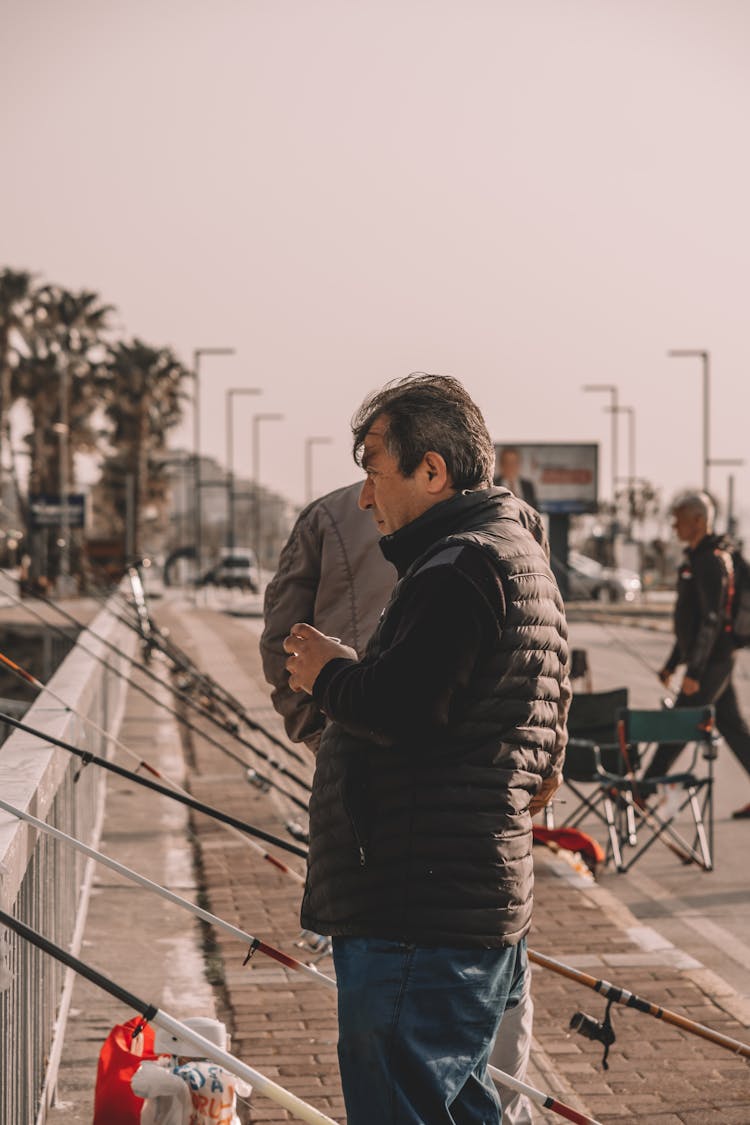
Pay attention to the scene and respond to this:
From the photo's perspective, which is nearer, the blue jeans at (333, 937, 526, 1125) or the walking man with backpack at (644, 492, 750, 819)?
the blue jeans at (333, 937, 526, 1125)

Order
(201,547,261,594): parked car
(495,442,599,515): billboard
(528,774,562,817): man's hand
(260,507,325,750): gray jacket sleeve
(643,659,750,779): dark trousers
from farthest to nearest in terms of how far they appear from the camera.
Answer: (201,547,261,594): parked car → (495,442,599,515): billboard → (643,659,750,779): dark trousers → (260,507,325,750): gray jacket sleeve → (528,774,562,817): man's hand

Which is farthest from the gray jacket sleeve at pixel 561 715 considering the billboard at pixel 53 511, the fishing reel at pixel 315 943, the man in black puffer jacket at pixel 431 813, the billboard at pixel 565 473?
the billboard at pixel 53 511

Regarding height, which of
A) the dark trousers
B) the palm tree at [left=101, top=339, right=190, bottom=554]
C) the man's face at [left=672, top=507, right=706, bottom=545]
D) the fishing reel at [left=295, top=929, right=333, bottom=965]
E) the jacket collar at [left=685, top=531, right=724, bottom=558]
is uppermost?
the palm tree at [left=101, top=339, right=190, bottom=554]

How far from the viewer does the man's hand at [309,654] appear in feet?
9.79

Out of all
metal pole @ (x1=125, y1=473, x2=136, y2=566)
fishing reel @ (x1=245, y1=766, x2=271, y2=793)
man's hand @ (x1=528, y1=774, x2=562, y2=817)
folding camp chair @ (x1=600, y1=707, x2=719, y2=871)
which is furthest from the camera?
metal pole @ (x1=125, y1=473, x2=136, y2=566)

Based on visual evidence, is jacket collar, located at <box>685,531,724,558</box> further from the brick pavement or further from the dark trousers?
the brick pavement

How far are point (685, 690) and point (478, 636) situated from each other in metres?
7.35

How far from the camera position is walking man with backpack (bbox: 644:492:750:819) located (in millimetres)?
9852

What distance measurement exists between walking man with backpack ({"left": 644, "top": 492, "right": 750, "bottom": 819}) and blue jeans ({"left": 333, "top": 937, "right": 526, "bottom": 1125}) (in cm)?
714

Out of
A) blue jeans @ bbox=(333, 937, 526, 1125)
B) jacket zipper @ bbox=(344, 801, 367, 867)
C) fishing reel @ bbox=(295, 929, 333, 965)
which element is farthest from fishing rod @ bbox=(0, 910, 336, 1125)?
fishing reel @ bbox=(295, 929, 333, 965)

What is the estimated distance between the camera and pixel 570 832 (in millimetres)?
8688

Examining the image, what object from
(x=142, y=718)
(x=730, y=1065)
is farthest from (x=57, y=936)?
(x=142, y=718)

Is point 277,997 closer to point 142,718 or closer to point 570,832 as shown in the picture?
point 570,832

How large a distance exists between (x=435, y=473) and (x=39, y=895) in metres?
2.23
